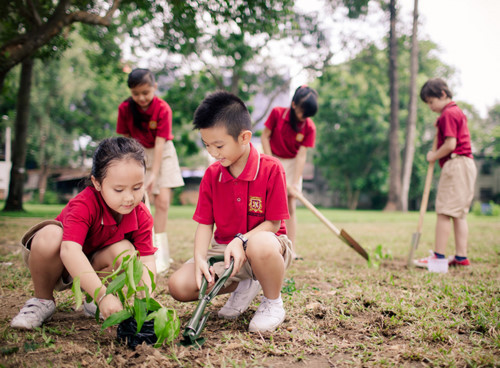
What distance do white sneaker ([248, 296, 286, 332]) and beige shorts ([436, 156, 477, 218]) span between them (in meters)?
2.52

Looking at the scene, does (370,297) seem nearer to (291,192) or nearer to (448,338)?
(448,338)

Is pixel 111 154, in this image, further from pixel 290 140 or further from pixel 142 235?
pixel 290 140

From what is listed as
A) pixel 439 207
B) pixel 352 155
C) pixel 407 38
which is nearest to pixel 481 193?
pixel 352 155

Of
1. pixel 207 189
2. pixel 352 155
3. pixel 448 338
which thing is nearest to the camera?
pixel 448 338

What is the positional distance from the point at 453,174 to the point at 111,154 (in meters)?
3.35

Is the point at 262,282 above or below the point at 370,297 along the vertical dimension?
above

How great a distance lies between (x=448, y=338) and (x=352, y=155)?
88.5 ft

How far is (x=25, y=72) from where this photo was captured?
1010 cm

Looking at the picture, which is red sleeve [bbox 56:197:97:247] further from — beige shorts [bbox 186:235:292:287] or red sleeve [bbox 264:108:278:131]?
red sleeve [bbox 264:108:278:131]

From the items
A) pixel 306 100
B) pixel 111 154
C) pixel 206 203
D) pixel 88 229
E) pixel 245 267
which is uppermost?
pixel 306 100

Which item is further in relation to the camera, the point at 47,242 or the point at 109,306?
the point at 47,242

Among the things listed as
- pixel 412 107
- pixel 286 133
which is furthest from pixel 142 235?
pixel 412 107

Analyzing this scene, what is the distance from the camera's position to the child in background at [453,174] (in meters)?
3.74

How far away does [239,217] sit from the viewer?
2.20m
